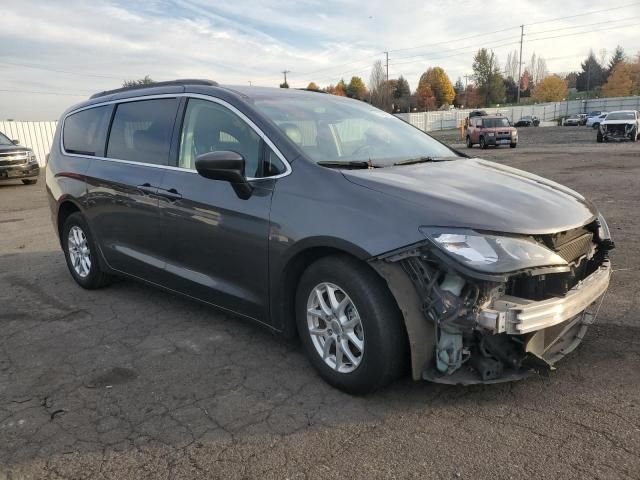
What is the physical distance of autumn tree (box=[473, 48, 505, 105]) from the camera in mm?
97688

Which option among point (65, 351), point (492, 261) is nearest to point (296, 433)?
point (492, 261)

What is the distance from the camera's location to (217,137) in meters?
3.77

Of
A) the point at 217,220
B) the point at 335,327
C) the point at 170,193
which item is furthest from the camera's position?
the point at 170,193

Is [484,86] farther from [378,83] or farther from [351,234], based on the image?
[351,234]

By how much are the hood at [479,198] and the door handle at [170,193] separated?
4.60ft

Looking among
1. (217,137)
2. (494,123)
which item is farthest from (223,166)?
(494,123)

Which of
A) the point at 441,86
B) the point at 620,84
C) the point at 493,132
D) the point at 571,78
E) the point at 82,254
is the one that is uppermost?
the point at 571,78

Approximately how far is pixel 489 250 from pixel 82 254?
4242 millimetres

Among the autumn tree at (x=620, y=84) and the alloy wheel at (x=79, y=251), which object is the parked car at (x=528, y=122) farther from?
the alloy wheel at (x=79, y=251)

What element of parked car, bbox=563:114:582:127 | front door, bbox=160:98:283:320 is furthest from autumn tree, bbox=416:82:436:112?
front door, bbox=160:98:283:320

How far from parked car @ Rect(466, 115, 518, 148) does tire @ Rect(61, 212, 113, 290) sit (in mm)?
26095

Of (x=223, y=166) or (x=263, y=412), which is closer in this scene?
(x=263, y=412)

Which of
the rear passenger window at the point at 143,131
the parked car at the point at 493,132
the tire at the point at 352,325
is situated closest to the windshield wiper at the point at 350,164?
the tire at the point at 352,325

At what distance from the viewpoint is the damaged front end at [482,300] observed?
8.30ft
